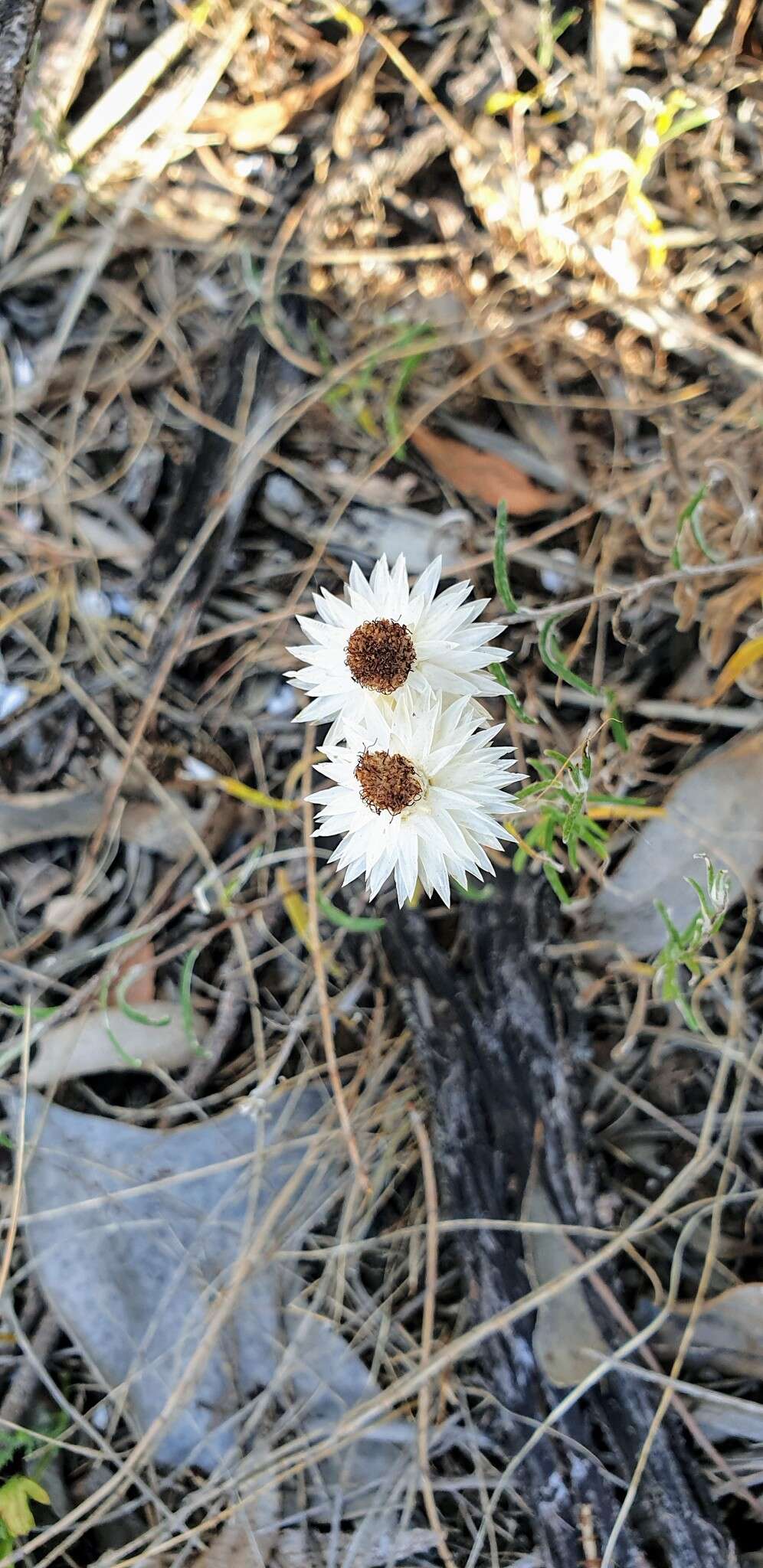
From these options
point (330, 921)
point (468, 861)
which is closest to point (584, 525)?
point (330, 921)

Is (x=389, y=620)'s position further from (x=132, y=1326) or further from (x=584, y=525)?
(x=132, y=1326)

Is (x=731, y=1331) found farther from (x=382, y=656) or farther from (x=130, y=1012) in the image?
(x=382, y=656)

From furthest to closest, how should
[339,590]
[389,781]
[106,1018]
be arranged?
[339,590] → [106,1018] → [389,781]

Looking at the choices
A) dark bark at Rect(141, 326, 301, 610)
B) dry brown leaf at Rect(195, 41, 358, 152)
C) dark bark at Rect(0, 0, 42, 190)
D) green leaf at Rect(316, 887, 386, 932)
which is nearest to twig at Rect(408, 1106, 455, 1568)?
green leaf at Rect(316, 887, 386, 932)

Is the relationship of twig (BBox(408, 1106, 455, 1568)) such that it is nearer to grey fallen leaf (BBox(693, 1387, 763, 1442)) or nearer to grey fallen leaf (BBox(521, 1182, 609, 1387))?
grey fallen leaf (BBox(521, 1182, 609, 1387))

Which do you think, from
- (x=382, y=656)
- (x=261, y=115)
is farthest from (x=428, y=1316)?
(x=261, y=115)

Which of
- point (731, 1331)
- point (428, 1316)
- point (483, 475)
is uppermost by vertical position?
point (483, 475)
